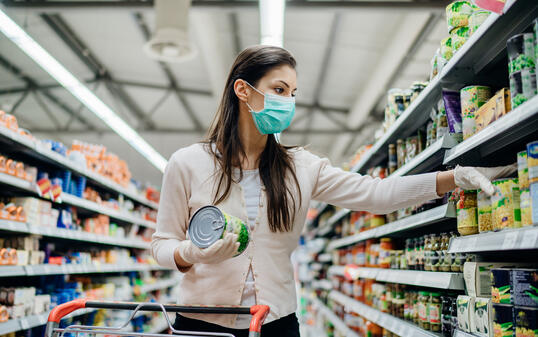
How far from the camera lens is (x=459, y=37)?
2.19 m

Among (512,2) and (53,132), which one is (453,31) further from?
(53,132)

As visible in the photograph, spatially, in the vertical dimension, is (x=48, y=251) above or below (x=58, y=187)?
below

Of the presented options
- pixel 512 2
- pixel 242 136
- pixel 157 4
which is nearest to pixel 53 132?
pixel 157 4

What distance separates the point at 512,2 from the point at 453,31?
27.6 inches

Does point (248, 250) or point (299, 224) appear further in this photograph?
point (299, 224)

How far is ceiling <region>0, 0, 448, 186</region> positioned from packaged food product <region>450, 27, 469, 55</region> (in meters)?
4.32

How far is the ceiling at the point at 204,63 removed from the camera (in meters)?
7.04

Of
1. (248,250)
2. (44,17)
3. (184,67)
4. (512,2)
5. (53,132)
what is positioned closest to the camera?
(512,2)

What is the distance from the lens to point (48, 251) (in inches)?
171

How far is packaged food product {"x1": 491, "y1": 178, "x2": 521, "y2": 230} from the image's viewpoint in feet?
5.32

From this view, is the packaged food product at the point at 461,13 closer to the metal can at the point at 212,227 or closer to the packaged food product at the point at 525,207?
the packaged food product at the point at 525,207

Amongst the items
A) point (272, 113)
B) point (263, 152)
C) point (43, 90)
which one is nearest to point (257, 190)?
point (263, 152)

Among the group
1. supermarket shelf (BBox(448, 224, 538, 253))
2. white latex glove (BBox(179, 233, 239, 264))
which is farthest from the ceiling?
supermarket shelf (BBox(448, 224, 538, 253))

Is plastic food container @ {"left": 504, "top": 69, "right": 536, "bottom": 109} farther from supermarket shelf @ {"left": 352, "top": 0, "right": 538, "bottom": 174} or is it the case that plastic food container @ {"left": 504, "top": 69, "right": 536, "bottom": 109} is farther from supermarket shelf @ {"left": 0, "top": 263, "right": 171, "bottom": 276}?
supermarket shelf @ {"left": 0, "top": 263, "right": 171, "bottom": 276}
